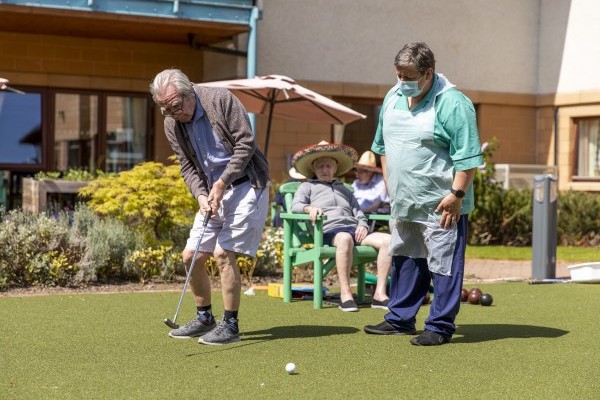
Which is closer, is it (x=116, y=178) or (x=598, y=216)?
(x=116, y=178)

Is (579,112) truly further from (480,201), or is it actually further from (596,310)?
(596,310)

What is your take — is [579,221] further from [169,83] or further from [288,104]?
[169,83]

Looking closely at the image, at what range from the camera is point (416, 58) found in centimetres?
712

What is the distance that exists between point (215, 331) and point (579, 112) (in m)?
13.1

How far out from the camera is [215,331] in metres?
7.12

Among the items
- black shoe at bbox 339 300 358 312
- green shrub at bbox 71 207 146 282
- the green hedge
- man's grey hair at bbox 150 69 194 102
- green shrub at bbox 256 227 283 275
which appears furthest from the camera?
the green hedge

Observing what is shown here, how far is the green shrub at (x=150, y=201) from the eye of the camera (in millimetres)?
11430

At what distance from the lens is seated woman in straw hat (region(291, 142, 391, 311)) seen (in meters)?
9.25

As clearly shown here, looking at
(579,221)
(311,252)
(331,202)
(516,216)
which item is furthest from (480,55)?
(311,252)

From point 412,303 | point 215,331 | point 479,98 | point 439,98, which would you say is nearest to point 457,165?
point 439,98

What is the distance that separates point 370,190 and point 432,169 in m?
4.42

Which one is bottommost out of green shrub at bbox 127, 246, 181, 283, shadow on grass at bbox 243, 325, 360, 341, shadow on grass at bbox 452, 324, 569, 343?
shadow on grass at bbox 243, 325, 360, 341

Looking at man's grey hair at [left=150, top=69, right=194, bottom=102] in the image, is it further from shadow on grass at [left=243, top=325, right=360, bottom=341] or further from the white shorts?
shadow on grass at [left=243, top=325, right=360, bottom=341]

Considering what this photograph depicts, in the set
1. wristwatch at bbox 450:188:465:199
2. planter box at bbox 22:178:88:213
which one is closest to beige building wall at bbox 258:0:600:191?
planter box at bbox 22:178:88:213
